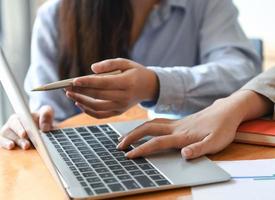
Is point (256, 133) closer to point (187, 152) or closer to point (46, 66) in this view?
point (187, 152)

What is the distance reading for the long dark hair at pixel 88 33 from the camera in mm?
1234

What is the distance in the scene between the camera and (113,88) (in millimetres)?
776

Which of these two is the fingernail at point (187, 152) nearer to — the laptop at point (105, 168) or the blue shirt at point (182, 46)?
the laptop at point (105, 168)

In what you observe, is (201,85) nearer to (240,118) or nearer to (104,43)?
(240,118)

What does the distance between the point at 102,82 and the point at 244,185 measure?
0.26 meters

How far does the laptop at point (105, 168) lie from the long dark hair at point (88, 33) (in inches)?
19.4

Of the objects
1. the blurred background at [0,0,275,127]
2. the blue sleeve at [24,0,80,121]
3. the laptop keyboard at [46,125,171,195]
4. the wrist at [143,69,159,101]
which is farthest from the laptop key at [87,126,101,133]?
the blurred background at [0,0,275,127]

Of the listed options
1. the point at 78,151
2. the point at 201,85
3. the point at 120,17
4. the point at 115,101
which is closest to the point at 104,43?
the point at 120,17

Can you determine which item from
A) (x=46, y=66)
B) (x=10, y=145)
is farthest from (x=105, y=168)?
(x=46, y=66)

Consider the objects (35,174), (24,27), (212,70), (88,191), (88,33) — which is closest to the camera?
(88,191)

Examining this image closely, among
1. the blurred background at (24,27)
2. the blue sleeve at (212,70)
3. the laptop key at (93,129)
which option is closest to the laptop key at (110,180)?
the laptop key at (93,129)

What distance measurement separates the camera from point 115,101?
812 mm

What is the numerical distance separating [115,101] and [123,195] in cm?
26

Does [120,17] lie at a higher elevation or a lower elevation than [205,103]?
higher
